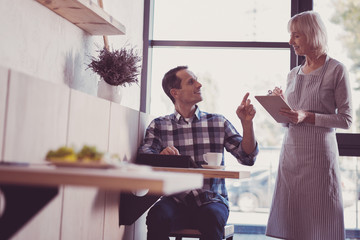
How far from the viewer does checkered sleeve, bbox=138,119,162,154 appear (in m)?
2.54

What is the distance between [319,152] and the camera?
250 centimetres

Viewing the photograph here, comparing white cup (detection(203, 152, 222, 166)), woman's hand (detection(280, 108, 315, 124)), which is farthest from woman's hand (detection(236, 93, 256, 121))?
white cup (detection(203, 152, 222, 166))

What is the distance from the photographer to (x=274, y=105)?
2434 mm

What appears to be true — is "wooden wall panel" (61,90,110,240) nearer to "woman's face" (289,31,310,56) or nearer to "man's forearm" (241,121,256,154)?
"man's forearm" (241,121,256,154)

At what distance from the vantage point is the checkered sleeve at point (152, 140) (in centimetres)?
254

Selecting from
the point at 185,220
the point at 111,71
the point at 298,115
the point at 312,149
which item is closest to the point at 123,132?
the point at 111,71

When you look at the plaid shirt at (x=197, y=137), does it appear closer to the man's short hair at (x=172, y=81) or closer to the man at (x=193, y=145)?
the man at (x=193, y=145)

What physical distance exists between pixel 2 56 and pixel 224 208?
130 cm

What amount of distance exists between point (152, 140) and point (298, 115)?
0.79 meters

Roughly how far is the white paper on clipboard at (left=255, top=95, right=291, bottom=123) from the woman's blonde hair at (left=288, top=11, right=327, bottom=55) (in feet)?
1.41

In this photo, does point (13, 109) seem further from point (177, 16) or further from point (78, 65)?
point (177, 16)

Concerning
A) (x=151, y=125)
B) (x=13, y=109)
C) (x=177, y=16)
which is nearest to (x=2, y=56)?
(x=13, y=109)

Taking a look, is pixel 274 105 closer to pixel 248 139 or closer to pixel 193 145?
pixel 248 139

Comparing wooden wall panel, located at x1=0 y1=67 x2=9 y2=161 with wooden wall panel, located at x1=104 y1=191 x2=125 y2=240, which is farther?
wooden wall panel, located at x1=104 y1=191 x2=125 y2=240
